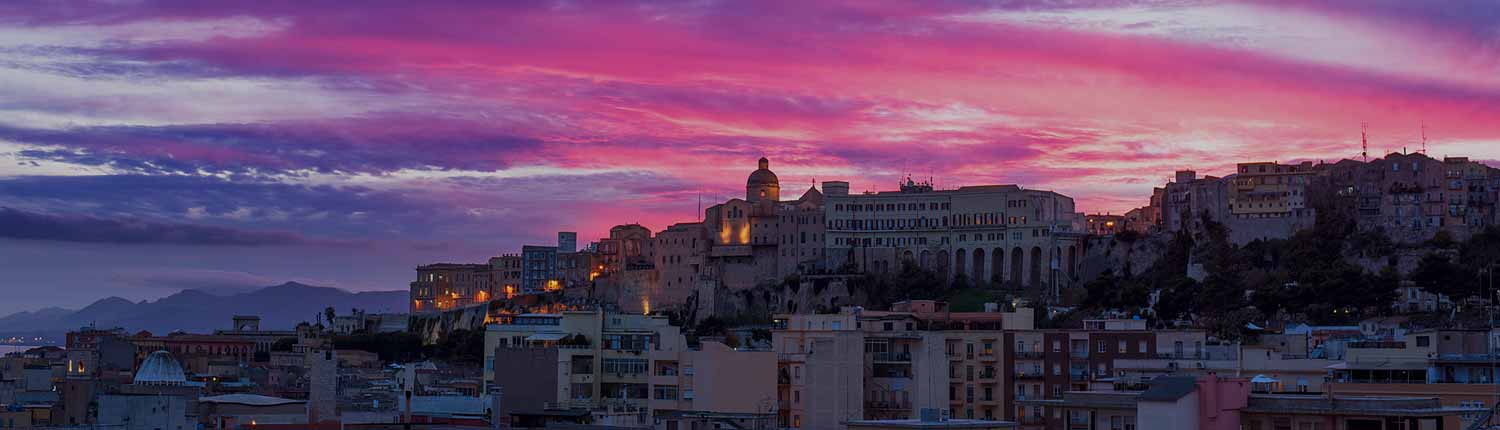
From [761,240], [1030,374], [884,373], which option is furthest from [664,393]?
[761,240]

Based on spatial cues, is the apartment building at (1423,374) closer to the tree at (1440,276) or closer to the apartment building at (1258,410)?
the apartment building at (1258,410)

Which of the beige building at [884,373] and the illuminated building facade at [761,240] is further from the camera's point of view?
the illuminated building facade at [761,240]

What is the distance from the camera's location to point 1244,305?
131000 mm

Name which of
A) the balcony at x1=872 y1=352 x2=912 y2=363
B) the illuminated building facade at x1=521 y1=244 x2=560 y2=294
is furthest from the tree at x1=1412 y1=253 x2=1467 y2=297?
the illuminated building facade at x1=521 y1=244 x2=560 y2=294

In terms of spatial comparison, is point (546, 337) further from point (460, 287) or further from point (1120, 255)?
point (460, 287)

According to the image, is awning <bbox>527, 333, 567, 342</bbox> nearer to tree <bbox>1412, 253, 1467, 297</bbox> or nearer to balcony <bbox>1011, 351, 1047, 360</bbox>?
balcony <bbox>1011, 351, 1047, 360</bbox>

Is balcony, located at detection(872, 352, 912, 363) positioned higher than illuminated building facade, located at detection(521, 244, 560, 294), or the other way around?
illuminated building facade, located at detection(521, 244, 560, 294)

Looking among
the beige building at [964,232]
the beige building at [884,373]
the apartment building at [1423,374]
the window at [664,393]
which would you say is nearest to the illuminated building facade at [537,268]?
the beige building at [964,232]

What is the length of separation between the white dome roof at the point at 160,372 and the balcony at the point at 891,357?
21.0 metres

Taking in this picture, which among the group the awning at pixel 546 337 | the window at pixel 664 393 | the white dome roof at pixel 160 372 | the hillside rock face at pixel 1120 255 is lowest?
the window at pixel 664 393

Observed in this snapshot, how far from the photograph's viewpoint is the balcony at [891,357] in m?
68.4

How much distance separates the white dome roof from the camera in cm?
6281

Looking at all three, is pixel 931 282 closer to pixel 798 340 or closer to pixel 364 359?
pixel 364 359

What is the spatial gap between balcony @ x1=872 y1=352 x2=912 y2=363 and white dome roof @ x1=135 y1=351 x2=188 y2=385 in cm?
2104
